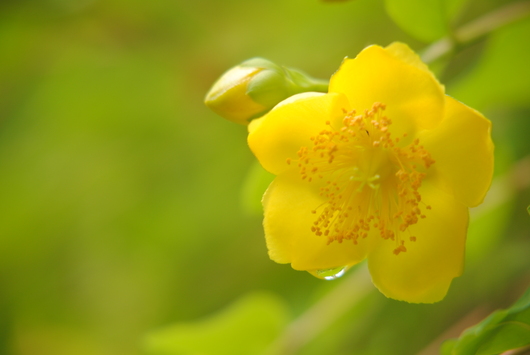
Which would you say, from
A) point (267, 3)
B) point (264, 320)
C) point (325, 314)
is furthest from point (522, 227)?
point (267, 3)

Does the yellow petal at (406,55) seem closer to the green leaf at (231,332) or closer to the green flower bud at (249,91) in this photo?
the green flower bud at (249,91)

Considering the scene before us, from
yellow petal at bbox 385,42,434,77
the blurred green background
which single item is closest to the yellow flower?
yellow petal at bbox 385,42,434,77

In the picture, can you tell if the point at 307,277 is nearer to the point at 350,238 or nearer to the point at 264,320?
the point at 264,320

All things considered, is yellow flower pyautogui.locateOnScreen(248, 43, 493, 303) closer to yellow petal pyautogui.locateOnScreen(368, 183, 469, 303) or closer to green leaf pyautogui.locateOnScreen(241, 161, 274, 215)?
yellow petal pyautogui.locateOnScreen(368, 183, 469, 303)

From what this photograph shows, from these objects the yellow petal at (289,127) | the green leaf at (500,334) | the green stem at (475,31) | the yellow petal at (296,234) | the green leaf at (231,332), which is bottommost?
the green leaf at (231,332)

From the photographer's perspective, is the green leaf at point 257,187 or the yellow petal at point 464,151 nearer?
the yellow petal at point 464,151

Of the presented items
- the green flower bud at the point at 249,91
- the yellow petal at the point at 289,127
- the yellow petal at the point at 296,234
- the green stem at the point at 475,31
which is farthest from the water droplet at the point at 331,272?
the green stem at the point at 475,31

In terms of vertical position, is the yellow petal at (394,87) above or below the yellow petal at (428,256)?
above
